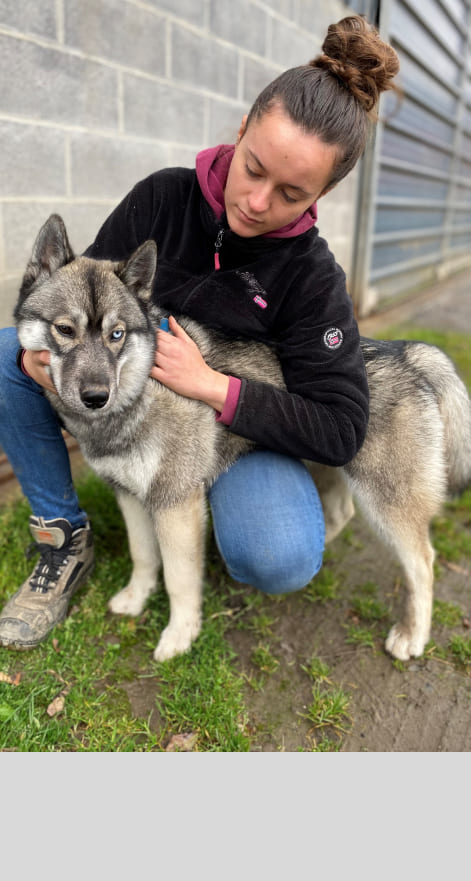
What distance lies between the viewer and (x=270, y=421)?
2.13m

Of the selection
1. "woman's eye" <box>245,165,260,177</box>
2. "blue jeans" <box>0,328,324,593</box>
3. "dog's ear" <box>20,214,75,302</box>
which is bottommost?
"blue jeans" <box>0,328,324,593</box>

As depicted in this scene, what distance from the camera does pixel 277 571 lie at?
7.37 ft

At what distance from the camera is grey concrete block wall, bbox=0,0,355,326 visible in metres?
2.89

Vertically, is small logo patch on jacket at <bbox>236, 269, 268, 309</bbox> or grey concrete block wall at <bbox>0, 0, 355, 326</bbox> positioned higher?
grey concrete block wall at <bbox>0, 0, 355, 326</bbox>

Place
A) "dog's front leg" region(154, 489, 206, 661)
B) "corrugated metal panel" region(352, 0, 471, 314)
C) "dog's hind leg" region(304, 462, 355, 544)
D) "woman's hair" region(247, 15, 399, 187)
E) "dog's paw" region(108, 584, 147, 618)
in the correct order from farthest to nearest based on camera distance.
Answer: "corrugated metal panel" region(352, 0, 471, 314)
"dog's hind leg" region(304, 462, 355, 544)
"dog's paw" region(108, 584, 147, 618)
"dog's front leg" region(154, 489, 206, 661)
"woman's hair" region(247, 15, 399, 187)

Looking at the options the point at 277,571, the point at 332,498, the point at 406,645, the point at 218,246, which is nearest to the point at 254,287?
the point at 218,246

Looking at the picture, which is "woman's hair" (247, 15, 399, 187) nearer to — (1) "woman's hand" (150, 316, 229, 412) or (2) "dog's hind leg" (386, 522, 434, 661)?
(1) "woman's hand" (150, 316, 229, 412)

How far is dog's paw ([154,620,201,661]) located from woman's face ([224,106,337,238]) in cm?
146

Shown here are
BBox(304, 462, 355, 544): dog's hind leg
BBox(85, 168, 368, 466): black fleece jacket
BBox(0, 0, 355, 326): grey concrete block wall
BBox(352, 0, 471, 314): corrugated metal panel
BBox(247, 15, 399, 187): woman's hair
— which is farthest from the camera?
BBox(352, 0, 471, 314): corrugated metal panel

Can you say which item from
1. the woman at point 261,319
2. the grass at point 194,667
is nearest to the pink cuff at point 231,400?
the woman at point 261,319

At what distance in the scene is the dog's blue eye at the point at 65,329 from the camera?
6.14 feet

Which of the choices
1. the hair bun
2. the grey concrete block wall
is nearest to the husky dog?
the hair bun

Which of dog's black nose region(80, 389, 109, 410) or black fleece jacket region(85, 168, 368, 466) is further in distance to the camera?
black fleece jacket region(85, 168, 368, 466)

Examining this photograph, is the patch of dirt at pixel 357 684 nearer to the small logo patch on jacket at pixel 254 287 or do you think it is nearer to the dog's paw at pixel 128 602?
the dog's paw at pixel 128 602
